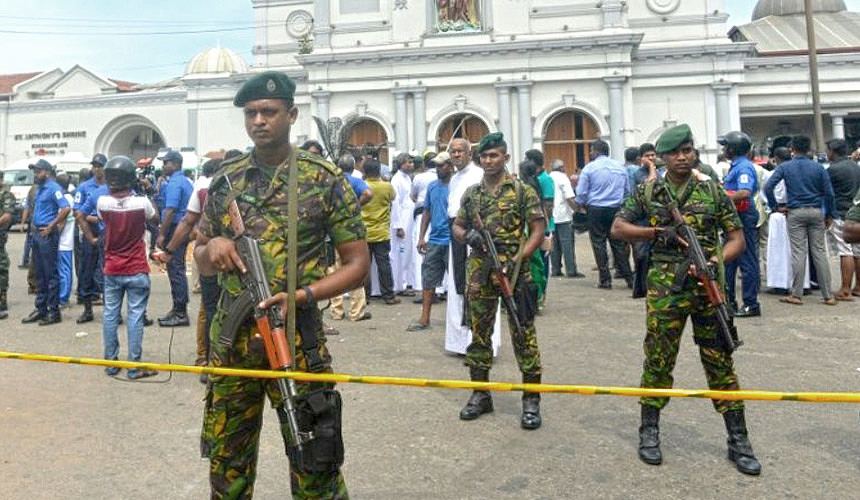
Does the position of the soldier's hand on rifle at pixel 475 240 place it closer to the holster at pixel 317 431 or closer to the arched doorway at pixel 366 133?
the holster at pixel 317 431

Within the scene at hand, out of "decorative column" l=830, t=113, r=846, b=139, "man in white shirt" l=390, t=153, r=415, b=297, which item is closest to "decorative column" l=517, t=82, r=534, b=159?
"decorative column" l=830, t=113, r=846, b=139

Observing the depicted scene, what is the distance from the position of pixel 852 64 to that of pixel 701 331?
99.0ft

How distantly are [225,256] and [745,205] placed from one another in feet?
20.3

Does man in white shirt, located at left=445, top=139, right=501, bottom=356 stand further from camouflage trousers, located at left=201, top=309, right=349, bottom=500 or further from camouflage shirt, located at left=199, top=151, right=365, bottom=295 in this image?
camouflage trousers, located at left=201, top=309, right=349, bottom=500

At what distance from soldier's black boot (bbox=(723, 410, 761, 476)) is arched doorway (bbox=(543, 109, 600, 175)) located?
75.7 feet

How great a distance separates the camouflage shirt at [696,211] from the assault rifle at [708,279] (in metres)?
0.09

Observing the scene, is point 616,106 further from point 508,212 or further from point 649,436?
point 649,436

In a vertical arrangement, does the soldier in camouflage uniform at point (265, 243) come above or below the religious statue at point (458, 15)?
below

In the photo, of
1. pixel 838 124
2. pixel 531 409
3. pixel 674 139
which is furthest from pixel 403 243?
pixel 838 124

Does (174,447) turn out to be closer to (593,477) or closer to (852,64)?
(593,477)

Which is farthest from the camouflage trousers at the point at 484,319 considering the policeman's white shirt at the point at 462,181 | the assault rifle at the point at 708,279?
the policeman's white shirt at the point at 462,181

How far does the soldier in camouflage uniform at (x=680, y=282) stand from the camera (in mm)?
3703

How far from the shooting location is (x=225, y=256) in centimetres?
243

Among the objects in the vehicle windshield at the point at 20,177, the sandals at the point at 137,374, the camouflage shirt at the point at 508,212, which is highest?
the vehicle windshield at the point at 20,177
